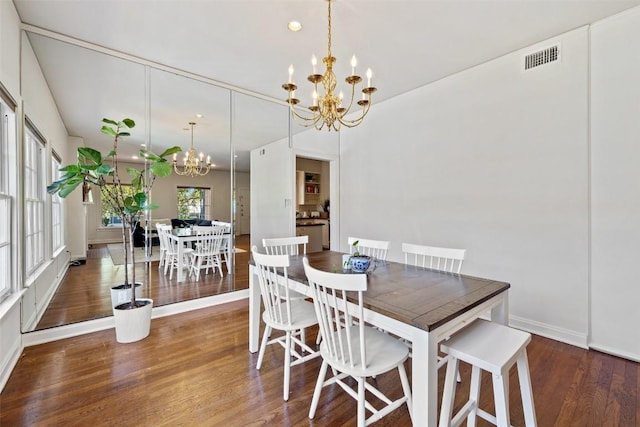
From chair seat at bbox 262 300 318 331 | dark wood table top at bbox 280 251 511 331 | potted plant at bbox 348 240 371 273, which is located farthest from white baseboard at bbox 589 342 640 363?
chair seat at bbox 262 300 318 331

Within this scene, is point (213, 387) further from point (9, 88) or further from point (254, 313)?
point (9, 88)

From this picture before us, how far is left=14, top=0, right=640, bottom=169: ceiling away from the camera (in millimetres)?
2271

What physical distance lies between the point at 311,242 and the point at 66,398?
16.5 ft

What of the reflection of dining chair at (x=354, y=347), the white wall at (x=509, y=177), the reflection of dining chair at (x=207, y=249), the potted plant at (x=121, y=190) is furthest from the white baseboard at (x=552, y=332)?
the potted plant at (x=121, y=190)

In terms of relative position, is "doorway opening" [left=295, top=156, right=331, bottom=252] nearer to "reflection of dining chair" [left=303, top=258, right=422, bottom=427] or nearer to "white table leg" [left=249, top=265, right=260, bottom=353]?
"white table leg" [left=249, top=265, right=260, bottom=353]

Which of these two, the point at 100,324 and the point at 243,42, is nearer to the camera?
the point at 243,42

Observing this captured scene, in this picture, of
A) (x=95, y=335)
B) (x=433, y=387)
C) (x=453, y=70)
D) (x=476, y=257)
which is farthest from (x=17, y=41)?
(x=476, y=257)

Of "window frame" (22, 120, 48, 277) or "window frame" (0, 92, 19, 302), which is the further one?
"window frame" (22, 120, 48, 277)

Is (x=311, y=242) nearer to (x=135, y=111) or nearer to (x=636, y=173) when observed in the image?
(x=135, y=111)

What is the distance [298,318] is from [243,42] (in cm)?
258

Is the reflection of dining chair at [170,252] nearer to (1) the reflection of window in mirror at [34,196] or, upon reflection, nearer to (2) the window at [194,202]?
(2) the window at [194,202]

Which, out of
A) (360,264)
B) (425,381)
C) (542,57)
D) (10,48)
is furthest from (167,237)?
(542,57)

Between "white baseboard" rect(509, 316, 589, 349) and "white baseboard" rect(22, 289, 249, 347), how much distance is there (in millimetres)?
3271

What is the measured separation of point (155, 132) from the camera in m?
3.34
